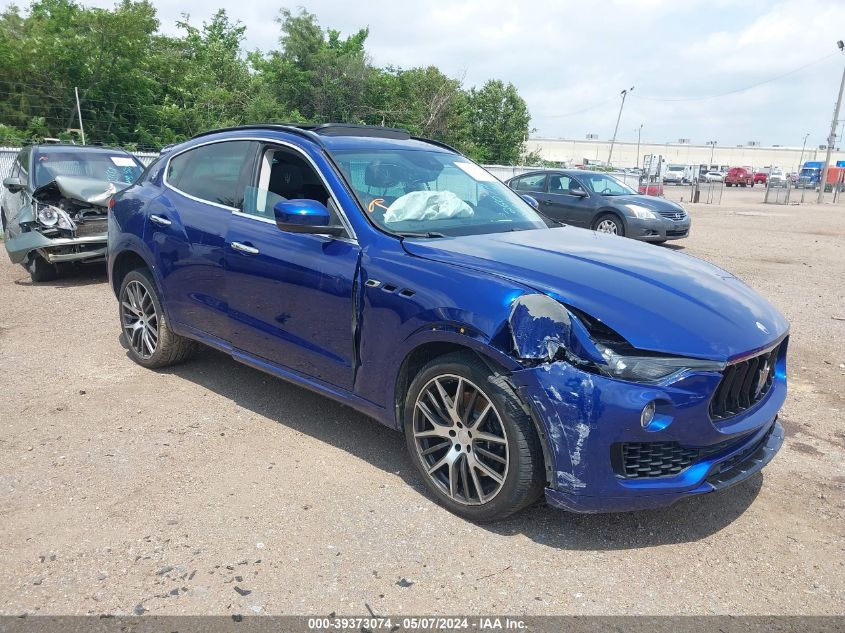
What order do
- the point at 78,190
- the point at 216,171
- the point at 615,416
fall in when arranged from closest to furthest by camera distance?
1. the point at 615,416
2. the point at 216,171
3. the point at 78,190

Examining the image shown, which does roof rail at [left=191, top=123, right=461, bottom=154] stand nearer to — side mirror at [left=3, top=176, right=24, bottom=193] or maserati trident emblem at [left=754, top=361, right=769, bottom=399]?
maserati trident emblem at [left=754, top=361, right=769, bottom=399]

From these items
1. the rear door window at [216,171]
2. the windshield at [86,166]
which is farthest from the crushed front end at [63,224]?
the rear door window at [216,171]

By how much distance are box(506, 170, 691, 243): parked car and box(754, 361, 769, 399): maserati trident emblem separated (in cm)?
940

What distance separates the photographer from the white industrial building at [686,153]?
326ft

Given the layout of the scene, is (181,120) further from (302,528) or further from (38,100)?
(302,528)

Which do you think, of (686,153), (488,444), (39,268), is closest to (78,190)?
(39,268)

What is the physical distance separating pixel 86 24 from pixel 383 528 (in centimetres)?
2279

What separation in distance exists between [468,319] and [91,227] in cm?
729

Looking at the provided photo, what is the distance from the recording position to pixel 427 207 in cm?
402

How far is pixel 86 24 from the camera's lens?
20.9m

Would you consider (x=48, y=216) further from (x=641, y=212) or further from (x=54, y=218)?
(x=641, y=212)

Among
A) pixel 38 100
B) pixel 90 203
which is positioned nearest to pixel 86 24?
pixel 38 100

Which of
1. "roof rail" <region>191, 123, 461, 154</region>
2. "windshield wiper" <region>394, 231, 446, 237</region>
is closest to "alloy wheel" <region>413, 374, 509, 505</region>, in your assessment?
"windshield wiper" <region>394, 231, 446, 237</region>

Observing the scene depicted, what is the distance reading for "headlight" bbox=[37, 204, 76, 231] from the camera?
843 centimetres
